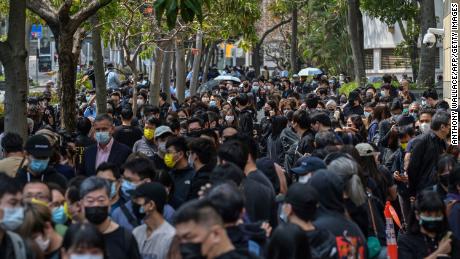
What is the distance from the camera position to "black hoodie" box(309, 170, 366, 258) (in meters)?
7.95

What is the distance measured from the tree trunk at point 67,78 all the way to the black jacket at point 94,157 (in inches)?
133

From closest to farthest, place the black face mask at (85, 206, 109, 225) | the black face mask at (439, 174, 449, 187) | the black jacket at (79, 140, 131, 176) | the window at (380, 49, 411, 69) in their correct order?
the black face mask at (85, 206, 109, 225) → the black face mask at (439, 174, 449, 187) → the black jacket at (79, 140, 131, 176) → the window at (380, 49, 411, 69)

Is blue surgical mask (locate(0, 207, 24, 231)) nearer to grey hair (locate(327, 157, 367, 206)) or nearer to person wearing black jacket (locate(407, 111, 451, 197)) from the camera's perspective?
grey hair (locate(327, 157, 367, 206))

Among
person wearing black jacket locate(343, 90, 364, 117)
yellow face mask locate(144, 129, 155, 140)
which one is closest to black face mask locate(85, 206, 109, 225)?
yellow face mask locate(144, 129, 155, 140)

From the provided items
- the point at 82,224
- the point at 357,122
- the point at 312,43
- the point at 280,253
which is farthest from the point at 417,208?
the point at 312,43

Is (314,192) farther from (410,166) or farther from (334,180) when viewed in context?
(410,166)

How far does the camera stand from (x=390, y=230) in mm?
10531

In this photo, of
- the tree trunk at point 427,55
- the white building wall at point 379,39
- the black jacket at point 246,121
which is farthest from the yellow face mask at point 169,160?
the white building wall at point 379,39

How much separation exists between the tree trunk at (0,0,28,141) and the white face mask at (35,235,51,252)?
7.18 m

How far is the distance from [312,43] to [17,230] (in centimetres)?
5969

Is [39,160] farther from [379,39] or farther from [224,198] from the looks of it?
[379,39]

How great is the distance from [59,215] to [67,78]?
822cm

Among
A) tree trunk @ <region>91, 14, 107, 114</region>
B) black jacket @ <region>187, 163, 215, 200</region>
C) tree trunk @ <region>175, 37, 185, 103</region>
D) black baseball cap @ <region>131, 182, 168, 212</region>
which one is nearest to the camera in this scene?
black baseball cap @ <region>131, 182, 168, 212</region>

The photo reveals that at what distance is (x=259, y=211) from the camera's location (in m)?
9.14
